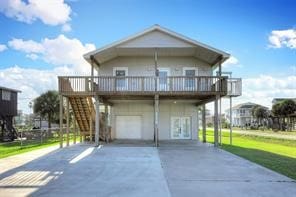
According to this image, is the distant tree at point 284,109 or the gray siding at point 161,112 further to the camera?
the distant tree at point 284,109

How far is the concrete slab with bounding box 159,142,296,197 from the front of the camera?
8.95m

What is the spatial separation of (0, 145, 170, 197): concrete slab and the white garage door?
37.4ft

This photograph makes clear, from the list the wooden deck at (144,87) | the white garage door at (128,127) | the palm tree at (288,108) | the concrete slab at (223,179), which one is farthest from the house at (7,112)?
the palm tree at (288,108)

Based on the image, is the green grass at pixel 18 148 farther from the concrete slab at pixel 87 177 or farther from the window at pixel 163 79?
the window at pixel 163 79

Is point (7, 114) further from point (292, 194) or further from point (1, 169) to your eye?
point (292, 194)

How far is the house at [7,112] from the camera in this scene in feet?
106

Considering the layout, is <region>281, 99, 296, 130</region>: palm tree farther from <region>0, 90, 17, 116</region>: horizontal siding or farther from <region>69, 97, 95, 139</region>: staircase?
<region>69, 97, 95, 139</region>: staircase

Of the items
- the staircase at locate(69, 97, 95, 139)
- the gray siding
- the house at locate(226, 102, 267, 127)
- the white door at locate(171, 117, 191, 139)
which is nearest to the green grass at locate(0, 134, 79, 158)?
the staircase at locate(69, 97, 95, 139)

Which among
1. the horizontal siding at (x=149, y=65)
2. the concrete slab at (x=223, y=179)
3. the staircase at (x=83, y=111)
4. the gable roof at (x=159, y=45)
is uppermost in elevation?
the gable roof at (x=159, y=45)

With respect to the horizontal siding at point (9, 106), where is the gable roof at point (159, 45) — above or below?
above

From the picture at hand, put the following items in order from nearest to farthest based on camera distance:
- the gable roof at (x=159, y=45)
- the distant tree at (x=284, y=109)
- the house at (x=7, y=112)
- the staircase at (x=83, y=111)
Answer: the gable roof at (x=159, y=45) < the staircase at (x=83, y=111) < the house at (x=7, y=112) < the distant tree at (x=284, y=109)

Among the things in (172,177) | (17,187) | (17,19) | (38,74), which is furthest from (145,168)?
(38,74)

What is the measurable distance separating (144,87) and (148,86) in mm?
288

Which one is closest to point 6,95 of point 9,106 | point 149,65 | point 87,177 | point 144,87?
point 9,106
